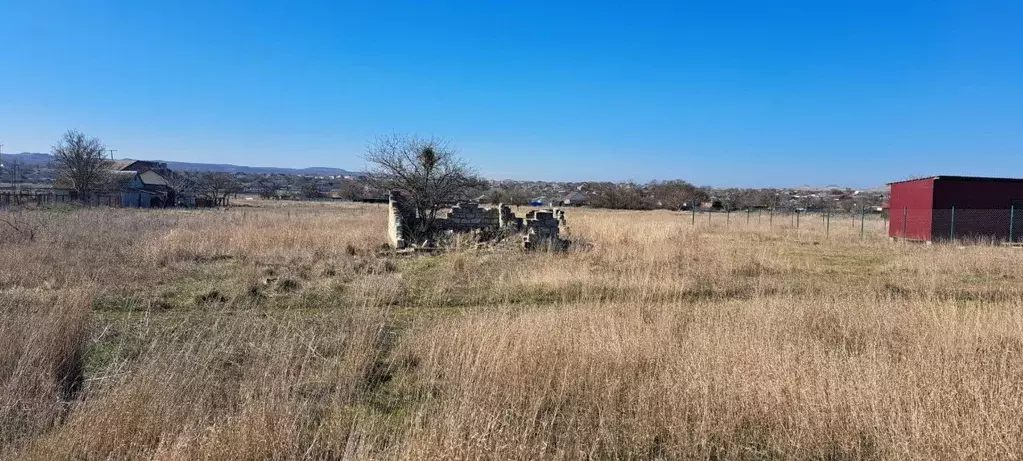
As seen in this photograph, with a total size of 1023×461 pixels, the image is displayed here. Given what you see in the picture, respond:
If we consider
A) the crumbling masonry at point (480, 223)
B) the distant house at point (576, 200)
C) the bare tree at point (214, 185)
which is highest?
the bare tree at point (214, 185)

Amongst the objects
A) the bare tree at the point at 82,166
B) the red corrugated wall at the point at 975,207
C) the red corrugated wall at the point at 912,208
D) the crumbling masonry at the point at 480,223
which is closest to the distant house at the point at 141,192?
the bare tree at the point at 82,166

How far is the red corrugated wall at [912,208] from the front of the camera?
22344mm

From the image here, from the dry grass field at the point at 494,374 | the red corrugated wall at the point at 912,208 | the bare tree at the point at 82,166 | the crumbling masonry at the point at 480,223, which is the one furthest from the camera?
the bare tree at the point at 82,166

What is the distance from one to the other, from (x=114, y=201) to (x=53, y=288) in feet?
160

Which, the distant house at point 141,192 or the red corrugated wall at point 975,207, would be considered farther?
the distant house at point 141,192

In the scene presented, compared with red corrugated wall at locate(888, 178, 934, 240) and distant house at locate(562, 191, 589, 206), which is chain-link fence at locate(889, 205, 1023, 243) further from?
distant house at locate(562, 191, 589, 206)

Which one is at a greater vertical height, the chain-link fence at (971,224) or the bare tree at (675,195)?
the bare tree at (675,195)

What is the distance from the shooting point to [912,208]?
23656mm

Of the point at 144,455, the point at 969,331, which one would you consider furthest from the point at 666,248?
the point at 144,455

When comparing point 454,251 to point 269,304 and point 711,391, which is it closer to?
point 269,304

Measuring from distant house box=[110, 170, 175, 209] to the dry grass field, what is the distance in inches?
1884

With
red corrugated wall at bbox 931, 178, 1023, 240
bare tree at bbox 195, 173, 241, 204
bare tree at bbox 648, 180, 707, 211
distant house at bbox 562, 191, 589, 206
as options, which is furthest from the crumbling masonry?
bare tree at bbox 195, 173, 241, 204

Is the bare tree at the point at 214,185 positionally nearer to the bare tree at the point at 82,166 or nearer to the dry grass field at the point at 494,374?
the bare tree at the point at 82,166

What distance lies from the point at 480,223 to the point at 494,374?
14.8 metres
